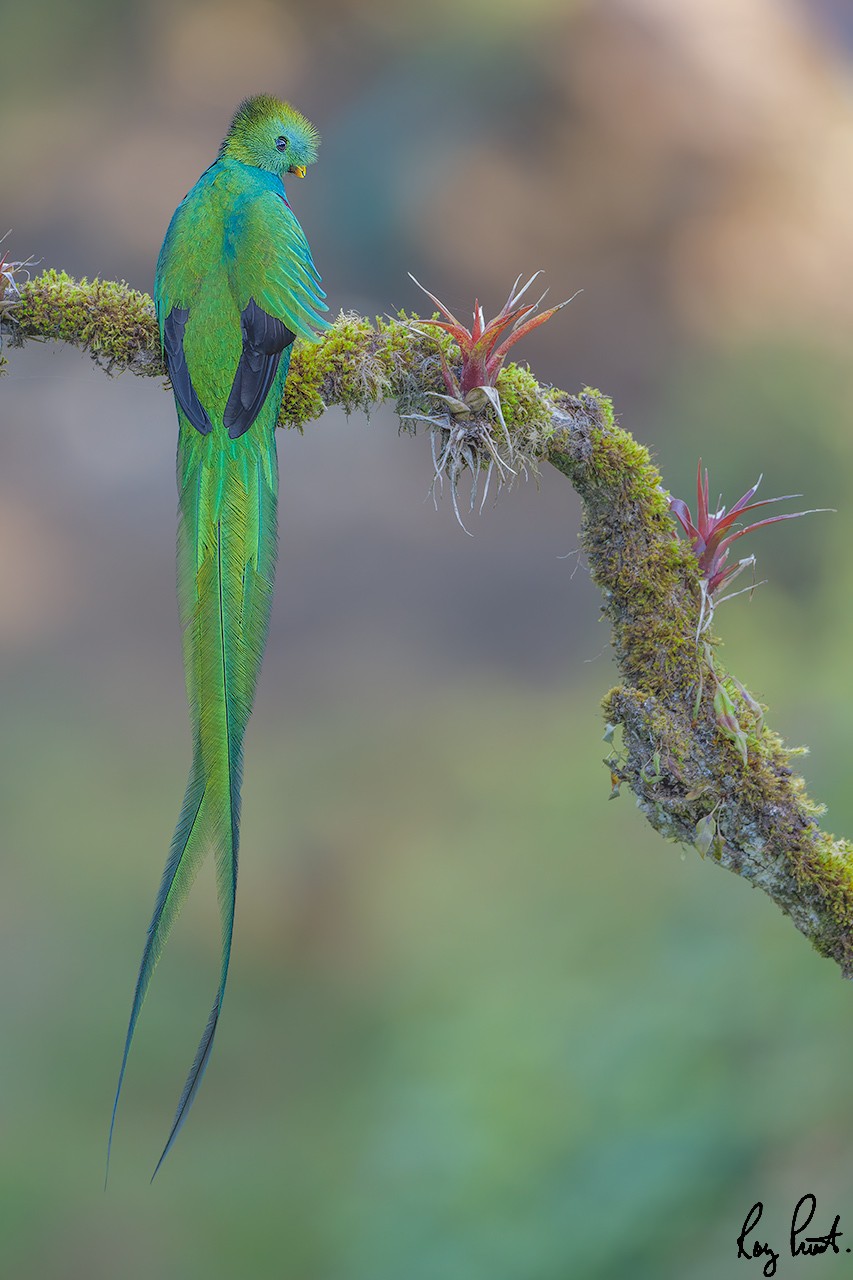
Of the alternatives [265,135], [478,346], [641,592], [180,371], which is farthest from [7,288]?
[641,592]

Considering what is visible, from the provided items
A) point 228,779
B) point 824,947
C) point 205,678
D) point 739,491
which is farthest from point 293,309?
point 739,491

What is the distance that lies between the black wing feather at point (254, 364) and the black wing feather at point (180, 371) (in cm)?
3

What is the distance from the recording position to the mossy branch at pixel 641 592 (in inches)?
54.1

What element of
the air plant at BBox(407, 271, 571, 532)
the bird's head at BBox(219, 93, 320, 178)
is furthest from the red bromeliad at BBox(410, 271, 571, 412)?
the bird's head at BBox(219, 93, 320, 178)

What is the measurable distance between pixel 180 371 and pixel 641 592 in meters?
0.61

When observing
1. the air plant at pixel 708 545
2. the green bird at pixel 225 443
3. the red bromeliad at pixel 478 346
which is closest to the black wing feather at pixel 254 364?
the green bird at pixel 225 443

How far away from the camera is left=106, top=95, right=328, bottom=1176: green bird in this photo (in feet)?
3.98

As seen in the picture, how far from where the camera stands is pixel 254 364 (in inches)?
52.9

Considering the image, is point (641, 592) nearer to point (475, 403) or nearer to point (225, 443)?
point (475, 403)

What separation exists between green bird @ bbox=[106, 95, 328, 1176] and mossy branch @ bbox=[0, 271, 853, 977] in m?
0.07

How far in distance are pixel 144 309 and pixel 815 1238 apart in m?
1.77

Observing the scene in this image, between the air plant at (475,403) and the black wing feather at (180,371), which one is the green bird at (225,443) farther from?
the air plant at (475,403)

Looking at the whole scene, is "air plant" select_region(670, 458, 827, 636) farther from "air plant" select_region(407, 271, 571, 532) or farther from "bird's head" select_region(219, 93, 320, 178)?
"bird's head" select_region(219, 93, 320, 178)

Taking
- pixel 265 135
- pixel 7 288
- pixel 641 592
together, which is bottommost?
pixel 641 592
